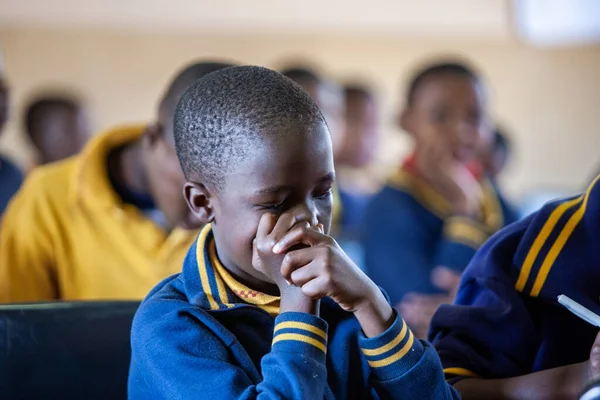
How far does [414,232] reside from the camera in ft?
7.77

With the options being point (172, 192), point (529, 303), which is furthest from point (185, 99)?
point (172, 192)

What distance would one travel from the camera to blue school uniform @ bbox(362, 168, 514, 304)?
2.27m

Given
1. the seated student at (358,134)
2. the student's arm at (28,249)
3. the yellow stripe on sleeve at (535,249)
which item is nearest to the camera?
the yellow stripe on sleeve at (535,249)

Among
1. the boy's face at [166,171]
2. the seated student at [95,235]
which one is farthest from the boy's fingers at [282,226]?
the seated student at [95,235]

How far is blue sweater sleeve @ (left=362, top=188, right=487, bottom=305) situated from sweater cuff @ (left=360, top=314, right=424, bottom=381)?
135cm

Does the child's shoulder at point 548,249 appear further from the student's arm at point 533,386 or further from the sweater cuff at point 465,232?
the sweater cuff at point 465,232

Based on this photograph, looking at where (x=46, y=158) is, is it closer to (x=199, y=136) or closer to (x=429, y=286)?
(x=429, y=286)

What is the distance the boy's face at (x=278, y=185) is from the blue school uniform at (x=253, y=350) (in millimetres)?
56

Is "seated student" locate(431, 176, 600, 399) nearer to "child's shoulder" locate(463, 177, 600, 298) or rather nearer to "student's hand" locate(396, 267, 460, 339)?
"child's shoulder" locate(463, 177, 600, 298)

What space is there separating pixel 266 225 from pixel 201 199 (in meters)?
0.13

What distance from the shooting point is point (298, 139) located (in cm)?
92

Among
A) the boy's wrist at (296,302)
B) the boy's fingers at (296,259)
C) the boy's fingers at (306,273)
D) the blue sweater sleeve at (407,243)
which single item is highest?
the boy's fingers at (296,259)

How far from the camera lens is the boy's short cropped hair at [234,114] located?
3.06 feet

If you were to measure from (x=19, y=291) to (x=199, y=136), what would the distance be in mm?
946
